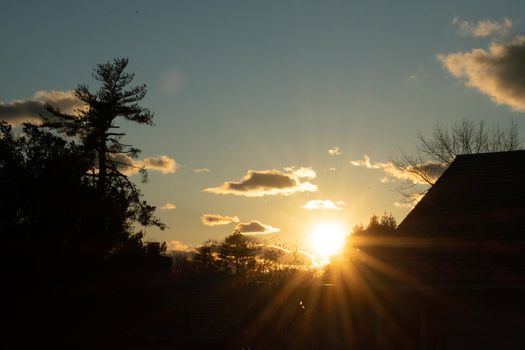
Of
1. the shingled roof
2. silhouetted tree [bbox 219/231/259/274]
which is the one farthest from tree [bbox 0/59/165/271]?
silhouetted tree [bbox 219/231/259/274]

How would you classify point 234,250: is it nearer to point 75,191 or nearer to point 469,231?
point 75,191

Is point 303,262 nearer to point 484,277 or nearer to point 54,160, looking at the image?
point 54,160

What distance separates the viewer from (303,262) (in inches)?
1470

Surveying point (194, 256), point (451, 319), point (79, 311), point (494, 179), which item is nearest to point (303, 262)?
point (79, 311)

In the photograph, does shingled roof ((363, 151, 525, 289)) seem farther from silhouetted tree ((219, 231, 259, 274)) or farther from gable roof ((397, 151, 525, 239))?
silhouetted tree ((219, 231, 259, 274))

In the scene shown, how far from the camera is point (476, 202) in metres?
16.1

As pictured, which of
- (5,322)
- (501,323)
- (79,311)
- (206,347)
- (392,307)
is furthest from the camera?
(206,347)

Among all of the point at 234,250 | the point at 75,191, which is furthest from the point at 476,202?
the point at 234,250

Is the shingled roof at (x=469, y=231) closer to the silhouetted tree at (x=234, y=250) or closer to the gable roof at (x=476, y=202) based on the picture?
the gable roof at (x=476, y=202)

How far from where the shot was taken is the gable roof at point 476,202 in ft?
49.5

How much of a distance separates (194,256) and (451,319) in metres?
99.0

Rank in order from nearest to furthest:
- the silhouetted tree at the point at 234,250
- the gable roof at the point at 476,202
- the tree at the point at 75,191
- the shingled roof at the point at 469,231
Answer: the shingled roof at the point at 469,231 < the gable roof at the point at 476,202 < the tree at the point at 75,191 < the silhouetted tree at the point at 234,250

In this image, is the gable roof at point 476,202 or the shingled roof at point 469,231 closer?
the shingled roof at point 469,231

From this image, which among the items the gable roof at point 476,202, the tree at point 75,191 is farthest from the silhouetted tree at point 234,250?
the gable roof at point 476,202
